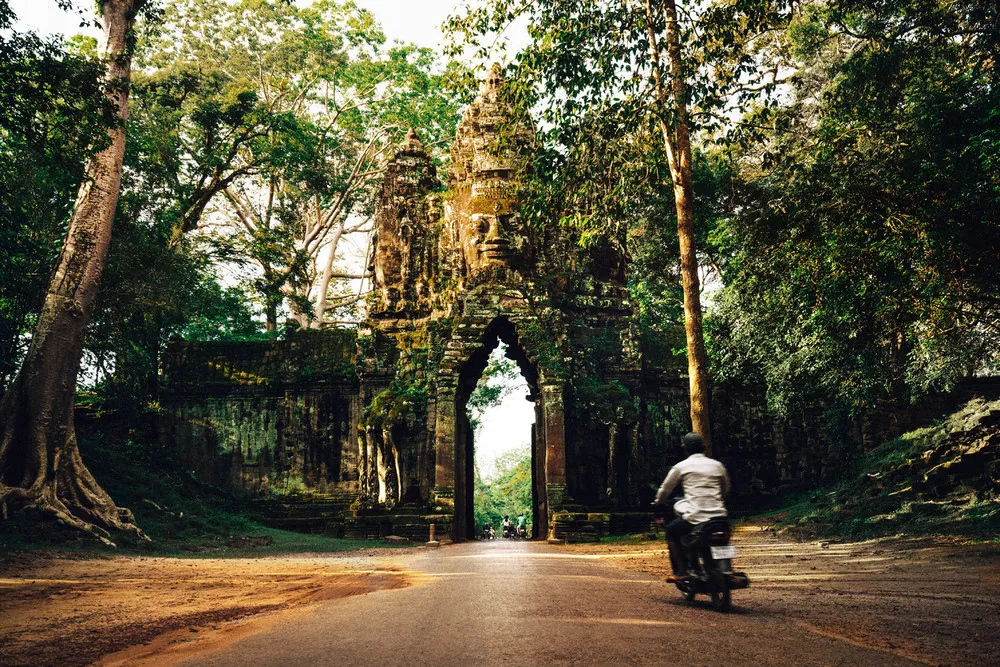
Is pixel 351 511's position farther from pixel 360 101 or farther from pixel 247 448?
pixel 360 101

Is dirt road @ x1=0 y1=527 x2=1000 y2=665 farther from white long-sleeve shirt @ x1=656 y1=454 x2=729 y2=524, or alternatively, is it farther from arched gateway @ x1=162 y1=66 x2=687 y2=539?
arched gateway @ x1=162 y1=66 x2=687 y2=539

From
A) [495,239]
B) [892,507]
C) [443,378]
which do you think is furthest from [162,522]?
[892,507]

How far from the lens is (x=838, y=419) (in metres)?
19.6

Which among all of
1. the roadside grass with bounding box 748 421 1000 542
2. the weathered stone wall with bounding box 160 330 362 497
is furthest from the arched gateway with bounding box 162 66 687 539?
the roadside grass with bounding box 748 421 1000 542

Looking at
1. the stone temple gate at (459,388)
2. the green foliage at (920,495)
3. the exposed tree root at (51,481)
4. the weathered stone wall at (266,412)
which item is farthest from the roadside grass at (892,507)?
the exposed tree root at (51,481)

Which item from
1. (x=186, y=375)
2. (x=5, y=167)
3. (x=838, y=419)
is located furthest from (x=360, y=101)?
(x=838, y=419)

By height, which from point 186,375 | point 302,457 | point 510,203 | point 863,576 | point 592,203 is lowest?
point 863,576

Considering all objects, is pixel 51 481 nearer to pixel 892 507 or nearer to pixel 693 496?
pixel 693 496

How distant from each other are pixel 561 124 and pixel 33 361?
367 inches

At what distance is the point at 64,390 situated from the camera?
11953 mm

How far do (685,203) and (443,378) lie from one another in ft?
25.6

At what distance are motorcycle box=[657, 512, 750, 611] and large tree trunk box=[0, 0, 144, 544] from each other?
28.5 ft

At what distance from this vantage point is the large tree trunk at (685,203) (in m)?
12.5

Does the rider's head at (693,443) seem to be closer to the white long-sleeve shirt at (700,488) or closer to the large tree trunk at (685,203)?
the white long-sleeve shirt at (700,488)
